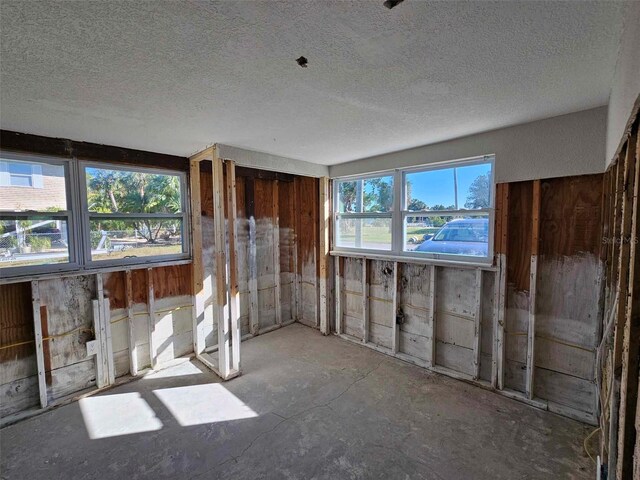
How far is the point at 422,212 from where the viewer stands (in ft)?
10.8

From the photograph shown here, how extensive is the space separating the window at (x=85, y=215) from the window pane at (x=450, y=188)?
2856 mm

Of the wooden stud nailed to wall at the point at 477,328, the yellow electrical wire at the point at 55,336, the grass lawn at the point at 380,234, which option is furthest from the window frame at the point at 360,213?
the yellow electrical wire at the point at 55,336

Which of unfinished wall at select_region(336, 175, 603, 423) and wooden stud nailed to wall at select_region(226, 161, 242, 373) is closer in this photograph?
unfinished wall at select_region(336, 175, 603, 423)

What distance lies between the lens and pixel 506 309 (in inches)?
107

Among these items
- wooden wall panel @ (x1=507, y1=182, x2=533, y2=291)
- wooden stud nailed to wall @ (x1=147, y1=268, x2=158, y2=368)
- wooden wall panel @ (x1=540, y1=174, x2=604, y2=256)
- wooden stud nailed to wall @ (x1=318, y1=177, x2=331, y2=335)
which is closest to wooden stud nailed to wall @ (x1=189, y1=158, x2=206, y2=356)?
wooden stud nailed to wall @ (x1=147, y1=268, x2=158, y2=368)

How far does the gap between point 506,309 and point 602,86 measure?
1.89 metres

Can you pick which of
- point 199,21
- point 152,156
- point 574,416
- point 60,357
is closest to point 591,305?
point 574,416

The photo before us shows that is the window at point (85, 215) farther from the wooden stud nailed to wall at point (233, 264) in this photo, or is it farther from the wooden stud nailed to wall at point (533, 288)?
the wooden stud nailed to wall at point (533, 288)

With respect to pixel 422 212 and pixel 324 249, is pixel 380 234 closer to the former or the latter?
pixel 422 212

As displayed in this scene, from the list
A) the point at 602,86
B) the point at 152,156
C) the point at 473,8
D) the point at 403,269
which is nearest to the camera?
the point at 473,8

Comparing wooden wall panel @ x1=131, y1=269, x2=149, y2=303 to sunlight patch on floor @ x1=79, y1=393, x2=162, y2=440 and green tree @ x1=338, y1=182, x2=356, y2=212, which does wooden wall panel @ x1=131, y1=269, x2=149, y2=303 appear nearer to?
sunlight patch on floor @ x1=79, y1=393, x2=162, y2=440

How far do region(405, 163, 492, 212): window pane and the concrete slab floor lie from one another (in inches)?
74.6

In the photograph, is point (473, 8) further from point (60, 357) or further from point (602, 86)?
point (60, 357)

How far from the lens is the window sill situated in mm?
2822
